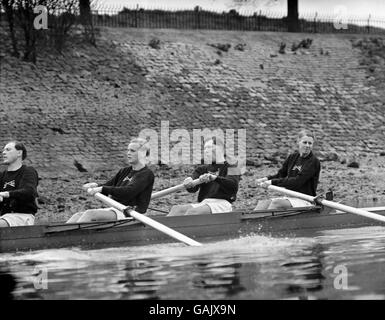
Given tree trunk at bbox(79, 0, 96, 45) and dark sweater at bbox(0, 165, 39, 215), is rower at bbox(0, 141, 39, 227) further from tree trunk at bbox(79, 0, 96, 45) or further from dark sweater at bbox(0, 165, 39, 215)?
tree trunk at bbox(79, 0, 96, 45)

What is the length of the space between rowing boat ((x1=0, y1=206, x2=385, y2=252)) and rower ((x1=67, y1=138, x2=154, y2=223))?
33cm

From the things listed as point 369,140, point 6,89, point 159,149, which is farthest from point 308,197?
point 369,140

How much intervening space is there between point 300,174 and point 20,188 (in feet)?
15.1

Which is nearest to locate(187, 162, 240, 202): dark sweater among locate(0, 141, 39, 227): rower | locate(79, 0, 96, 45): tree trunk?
locate(0, 141, 39, 227): rower

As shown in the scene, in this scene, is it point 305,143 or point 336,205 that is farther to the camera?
point 305,143

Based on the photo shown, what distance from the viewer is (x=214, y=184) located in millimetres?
14578

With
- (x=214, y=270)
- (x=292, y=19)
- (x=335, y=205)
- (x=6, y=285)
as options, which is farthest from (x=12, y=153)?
(x=292, y=19)

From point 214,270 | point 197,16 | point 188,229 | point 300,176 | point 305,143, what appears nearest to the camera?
point 214,270

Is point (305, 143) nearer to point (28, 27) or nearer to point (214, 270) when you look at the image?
point (214, 270)

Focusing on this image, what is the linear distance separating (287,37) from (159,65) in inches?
298

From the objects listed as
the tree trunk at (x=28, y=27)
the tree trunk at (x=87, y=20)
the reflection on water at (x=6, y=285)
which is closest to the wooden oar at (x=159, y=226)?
the reflection on water at (x=6, y=285)

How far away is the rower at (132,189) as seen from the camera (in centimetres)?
1362

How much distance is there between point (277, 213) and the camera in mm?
14703
